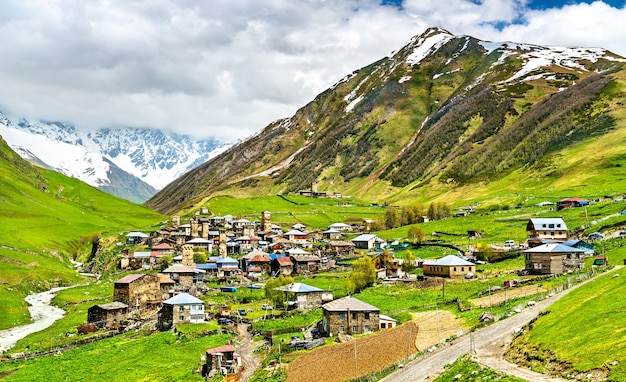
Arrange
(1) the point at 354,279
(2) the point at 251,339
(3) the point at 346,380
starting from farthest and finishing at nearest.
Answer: (1) the point at 354,279 < (2) the point at 251,339 < (3) the point at 346,380

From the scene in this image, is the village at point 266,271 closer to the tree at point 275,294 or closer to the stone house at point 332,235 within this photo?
the tree at point 275,294

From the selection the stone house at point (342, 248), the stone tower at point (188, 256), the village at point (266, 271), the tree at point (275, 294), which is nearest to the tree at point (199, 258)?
the village at point (266, 271)

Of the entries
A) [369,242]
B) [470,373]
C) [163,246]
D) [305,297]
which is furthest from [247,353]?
[163,246]

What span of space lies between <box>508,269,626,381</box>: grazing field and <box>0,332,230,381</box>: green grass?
32.5m

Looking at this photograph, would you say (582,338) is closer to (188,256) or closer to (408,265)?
(408,265)

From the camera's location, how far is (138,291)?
97188 mm

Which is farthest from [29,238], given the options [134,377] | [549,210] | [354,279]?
[549,210]

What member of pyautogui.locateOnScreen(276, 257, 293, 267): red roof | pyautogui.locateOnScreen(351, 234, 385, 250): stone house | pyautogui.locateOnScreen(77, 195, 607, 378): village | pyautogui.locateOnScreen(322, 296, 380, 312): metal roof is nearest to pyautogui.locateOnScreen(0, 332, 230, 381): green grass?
pyautogui.locateOnScreen(77, 195, 607, 378): village

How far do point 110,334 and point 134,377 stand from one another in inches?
987

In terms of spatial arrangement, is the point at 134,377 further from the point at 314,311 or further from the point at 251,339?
the point at 314,311

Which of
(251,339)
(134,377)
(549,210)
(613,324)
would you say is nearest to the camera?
(613,324)

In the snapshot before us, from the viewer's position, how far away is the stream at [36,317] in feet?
277

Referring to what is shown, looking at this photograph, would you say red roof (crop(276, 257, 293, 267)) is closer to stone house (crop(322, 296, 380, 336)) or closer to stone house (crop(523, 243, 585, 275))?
stone house (crop(523, 243, 585, 275))

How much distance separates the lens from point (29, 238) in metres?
170
